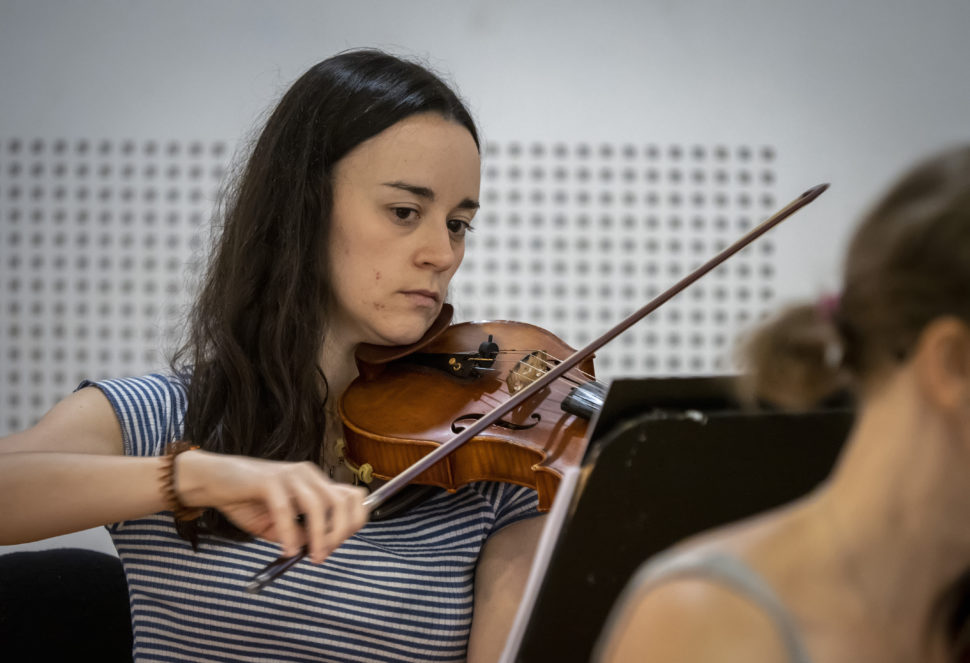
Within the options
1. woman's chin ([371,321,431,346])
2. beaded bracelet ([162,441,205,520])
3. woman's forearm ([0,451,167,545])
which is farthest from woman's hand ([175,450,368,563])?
woman's chin ([371,321,431,346])

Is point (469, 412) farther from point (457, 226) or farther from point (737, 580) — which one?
point (737, 580)

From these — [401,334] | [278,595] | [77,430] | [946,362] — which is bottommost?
[278,595]

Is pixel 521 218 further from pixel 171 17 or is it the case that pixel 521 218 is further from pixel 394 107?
pixel 394 107

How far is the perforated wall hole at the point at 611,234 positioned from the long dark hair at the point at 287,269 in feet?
3.24

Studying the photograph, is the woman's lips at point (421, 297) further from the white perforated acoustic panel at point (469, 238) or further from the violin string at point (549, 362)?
the white perforated acoustic panel at point (469, 238)

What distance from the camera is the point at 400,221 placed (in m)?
1.11

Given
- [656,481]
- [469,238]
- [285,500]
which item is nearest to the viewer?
[656,481]

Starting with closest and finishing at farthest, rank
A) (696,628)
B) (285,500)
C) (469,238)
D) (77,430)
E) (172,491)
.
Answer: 1. (696,628)
2. (285,500)
3. (172,491)
4. (77,430)
5. (469,238)

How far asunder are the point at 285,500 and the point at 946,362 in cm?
43

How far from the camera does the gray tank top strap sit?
0.35 meters

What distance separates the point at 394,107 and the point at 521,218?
108 centimetres

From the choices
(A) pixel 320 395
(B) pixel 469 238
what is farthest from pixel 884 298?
(B) pixel 469 238

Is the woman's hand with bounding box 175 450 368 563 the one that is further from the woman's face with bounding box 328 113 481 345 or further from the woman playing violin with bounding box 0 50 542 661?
the woman's face with bounding box 328 113 481 345

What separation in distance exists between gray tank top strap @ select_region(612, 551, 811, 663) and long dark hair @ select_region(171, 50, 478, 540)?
775mm
